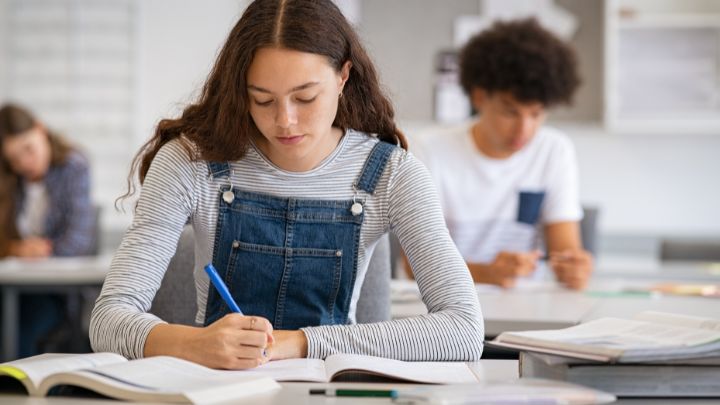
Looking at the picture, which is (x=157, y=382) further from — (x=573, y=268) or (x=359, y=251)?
(x=573, y=268)

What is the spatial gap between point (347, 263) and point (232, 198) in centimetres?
20

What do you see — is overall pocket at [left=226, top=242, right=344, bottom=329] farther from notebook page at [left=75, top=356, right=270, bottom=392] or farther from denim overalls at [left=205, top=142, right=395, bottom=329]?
notebook page at [left=75, top=356, right=270, bottom=392]

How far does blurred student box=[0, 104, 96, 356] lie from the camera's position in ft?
12.7

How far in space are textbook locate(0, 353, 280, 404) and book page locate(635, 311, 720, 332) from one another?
0.50 meters

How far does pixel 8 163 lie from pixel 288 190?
8.39ft

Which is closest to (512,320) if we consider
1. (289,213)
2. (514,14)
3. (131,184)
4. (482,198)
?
(289,213)

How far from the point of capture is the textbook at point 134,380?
105 cm

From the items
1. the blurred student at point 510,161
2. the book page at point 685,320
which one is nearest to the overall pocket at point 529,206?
the blurred student at point 510,161

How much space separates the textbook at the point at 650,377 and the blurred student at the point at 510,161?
155cm

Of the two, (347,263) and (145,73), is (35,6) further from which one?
(347,263)

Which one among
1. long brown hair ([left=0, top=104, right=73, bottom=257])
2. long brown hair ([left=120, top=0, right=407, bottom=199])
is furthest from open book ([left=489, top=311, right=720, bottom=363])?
long brown hair ([left=0, top=104, right=73, bottom=257])

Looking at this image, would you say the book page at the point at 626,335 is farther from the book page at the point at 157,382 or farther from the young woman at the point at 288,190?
the book page at the point at 157,382

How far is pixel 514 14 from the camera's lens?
4.36 meters

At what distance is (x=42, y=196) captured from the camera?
395 centimetres
